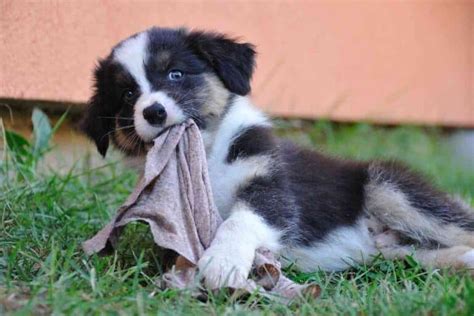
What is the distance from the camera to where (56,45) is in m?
5.66

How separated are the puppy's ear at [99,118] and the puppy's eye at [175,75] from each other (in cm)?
39

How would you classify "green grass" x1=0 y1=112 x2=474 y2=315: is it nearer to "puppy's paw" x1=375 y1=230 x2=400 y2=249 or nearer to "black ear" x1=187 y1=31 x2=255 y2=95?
"puppy's paw" x1=375 y1=230 x2=400 y2=249

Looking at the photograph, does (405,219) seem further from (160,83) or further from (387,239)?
(160,83)

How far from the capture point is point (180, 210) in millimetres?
3691

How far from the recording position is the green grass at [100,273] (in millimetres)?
2986

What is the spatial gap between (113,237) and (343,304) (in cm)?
108

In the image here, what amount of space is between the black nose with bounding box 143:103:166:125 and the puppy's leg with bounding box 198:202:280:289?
1.66 feet

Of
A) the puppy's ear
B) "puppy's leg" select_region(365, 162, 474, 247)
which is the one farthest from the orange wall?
"puppy's leg" select_region(365, 162, 474, 247)

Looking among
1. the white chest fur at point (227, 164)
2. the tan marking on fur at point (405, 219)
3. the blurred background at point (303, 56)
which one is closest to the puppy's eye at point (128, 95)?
the white chest fur at point (227, 164)

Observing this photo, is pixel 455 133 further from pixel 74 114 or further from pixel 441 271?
A: pixel 441 271

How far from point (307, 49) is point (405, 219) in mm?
3310

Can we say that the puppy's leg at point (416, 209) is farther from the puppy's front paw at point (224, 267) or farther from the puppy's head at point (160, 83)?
the puppy's front paw at point (224, 267)

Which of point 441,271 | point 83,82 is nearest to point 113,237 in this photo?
point 441,271

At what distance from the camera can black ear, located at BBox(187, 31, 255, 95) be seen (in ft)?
13.6
